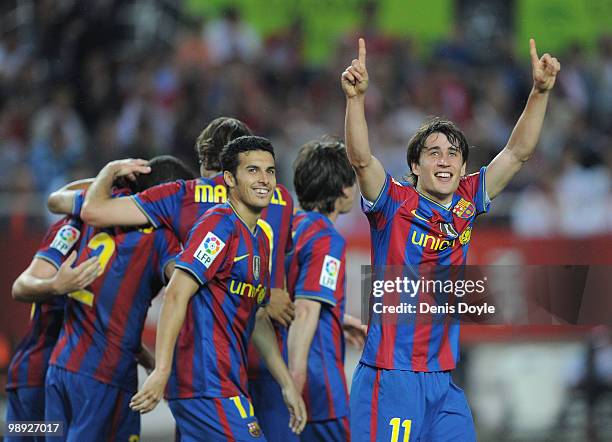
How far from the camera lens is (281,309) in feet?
18.6

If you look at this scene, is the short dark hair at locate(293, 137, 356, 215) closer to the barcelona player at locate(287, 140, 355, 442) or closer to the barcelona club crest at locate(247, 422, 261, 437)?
the barcelona player at locate(287, 140, 355, 442)

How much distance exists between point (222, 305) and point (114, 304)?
0.92m

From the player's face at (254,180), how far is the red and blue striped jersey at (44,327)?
1.30 m

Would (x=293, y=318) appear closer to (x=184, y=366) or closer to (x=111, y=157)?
(x=184, y=366)

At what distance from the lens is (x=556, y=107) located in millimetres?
12180

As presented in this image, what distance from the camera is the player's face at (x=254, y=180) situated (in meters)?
5.12

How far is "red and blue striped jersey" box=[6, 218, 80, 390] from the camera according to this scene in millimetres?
5941

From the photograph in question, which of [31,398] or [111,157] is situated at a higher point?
[111,157]

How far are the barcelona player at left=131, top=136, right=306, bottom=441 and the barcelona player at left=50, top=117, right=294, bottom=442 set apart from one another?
403 mm

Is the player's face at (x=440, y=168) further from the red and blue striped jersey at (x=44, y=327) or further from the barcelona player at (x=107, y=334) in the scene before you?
the red and blue striped jersey at (x=44, y=327)

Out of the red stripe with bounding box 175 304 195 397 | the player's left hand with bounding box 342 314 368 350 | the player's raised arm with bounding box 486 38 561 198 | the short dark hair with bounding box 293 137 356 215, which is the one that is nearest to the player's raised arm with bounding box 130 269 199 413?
the red stripe with bounding box 175 304 195 397

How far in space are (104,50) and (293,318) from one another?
7094 mm

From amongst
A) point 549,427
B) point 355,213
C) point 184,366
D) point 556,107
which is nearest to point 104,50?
point 355,213

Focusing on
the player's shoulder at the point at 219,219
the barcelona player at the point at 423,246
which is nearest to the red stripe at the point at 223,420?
the barcelona player at the point at 423,246
